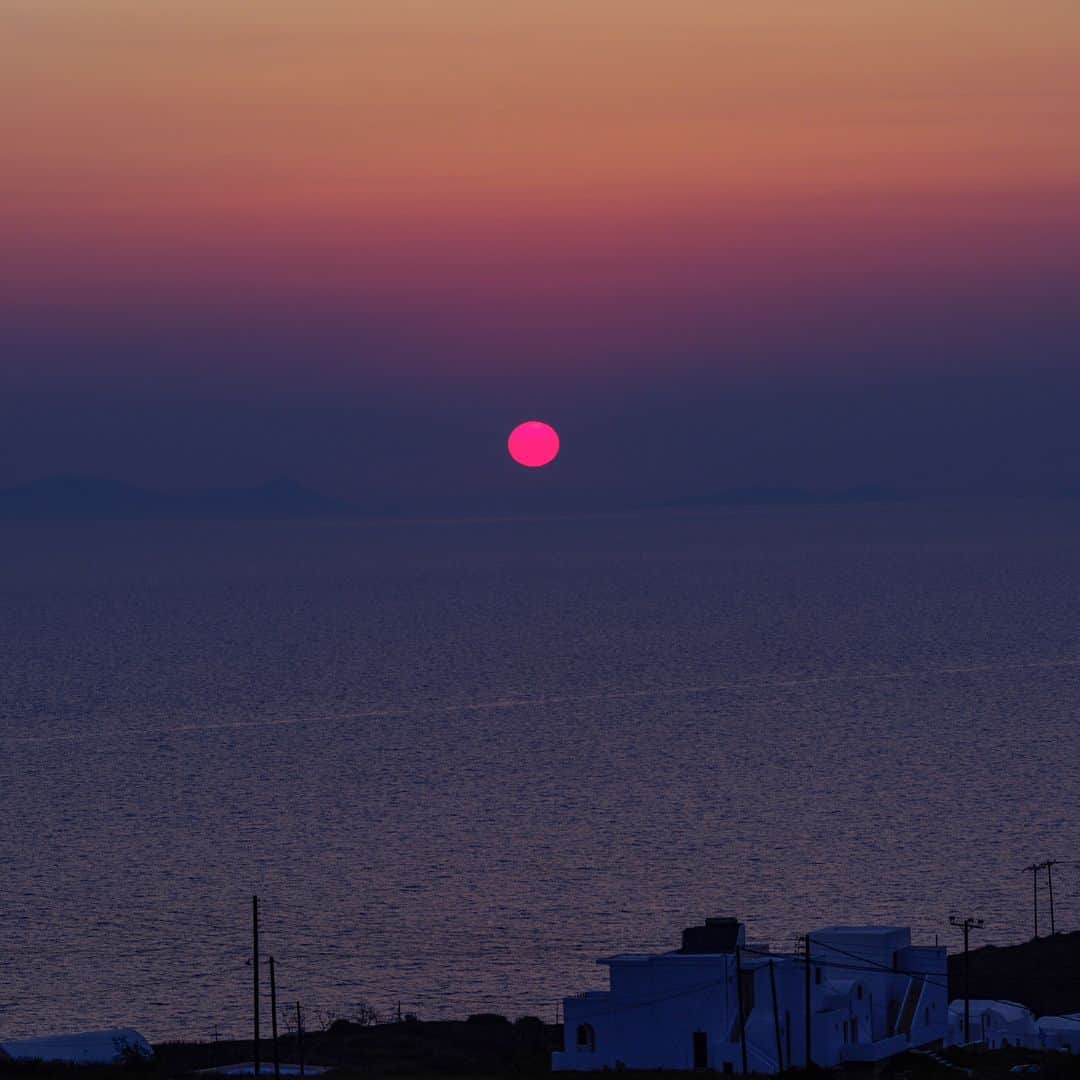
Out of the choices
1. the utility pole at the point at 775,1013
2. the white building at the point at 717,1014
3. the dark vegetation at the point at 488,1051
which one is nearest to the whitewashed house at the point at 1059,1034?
the dark vegetation at the point at 488,1051

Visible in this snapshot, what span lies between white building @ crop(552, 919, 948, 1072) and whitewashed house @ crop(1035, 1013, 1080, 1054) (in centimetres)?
782

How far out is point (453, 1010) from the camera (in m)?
68.4

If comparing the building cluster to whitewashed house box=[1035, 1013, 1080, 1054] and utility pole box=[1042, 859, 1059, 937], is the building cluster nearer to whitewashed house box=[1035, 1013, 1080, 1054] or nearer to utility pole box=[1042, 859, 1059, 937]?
whitewashed house box=[1035, 1013, 1080, 1054]

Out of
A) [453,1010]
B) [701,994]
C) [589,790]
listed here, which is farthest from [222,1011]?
[589,790]

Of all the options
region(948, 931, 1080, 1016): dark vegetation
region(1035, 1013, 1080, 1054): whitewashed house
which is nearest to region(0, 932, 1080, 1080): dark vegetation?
region(948, 931, 1080, 1016): dark vegetation

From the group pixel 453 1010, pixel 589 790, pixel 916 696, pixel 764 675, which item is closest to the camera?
pixel 453 1010

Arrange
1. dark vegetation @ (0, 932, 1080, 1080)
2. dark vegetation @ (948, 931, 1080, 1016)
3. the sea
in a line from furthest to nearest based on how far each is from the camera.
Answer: the sea → dark vegetation @ (948, 931, 1080, 1016) → dark vegetation @ (0, 932, 1080, 1080)

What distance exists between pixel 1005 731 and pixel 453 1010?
7426cm

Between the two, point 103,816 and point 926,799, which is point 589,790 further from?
point 103,816

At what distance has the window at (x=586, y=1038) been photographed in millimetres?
52656

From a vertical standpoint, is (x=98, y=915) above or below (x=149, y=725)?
below

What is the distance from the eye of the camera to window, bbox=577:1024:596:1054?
5266 centimetres

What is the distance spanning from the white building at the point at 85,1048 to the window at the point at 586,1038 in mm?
13490

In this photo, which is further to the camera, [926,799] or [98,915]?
[926,799]
